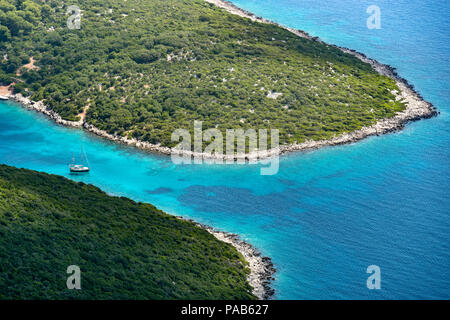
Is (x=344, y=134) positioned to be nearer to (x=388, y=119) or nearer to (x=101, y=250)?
(x=388, y=119)

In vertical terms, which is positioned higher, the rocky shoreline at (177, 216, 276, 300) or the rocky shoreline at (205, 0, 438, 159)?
the rocky shoreline at (205, 0, 438, 159)

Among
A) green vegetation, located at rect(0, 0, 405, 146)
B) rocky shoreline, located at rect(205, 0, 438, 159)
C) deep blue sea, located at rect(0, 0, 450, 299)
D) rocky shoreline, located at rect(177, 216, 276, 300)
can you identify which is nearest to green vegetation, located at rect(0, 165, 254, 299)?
rocky shoreline, located at rect(177, 216, 276, 300)

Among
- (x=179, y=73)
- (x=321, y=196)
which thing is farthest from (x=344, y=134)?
(x=179, y=73)

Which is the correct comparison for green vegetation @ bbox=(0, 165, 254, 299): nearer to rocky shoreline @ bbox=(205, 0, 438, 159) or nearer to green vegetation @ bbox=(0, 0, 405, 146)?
green vegetation @ bbox=(0, 0, 405, 146)
